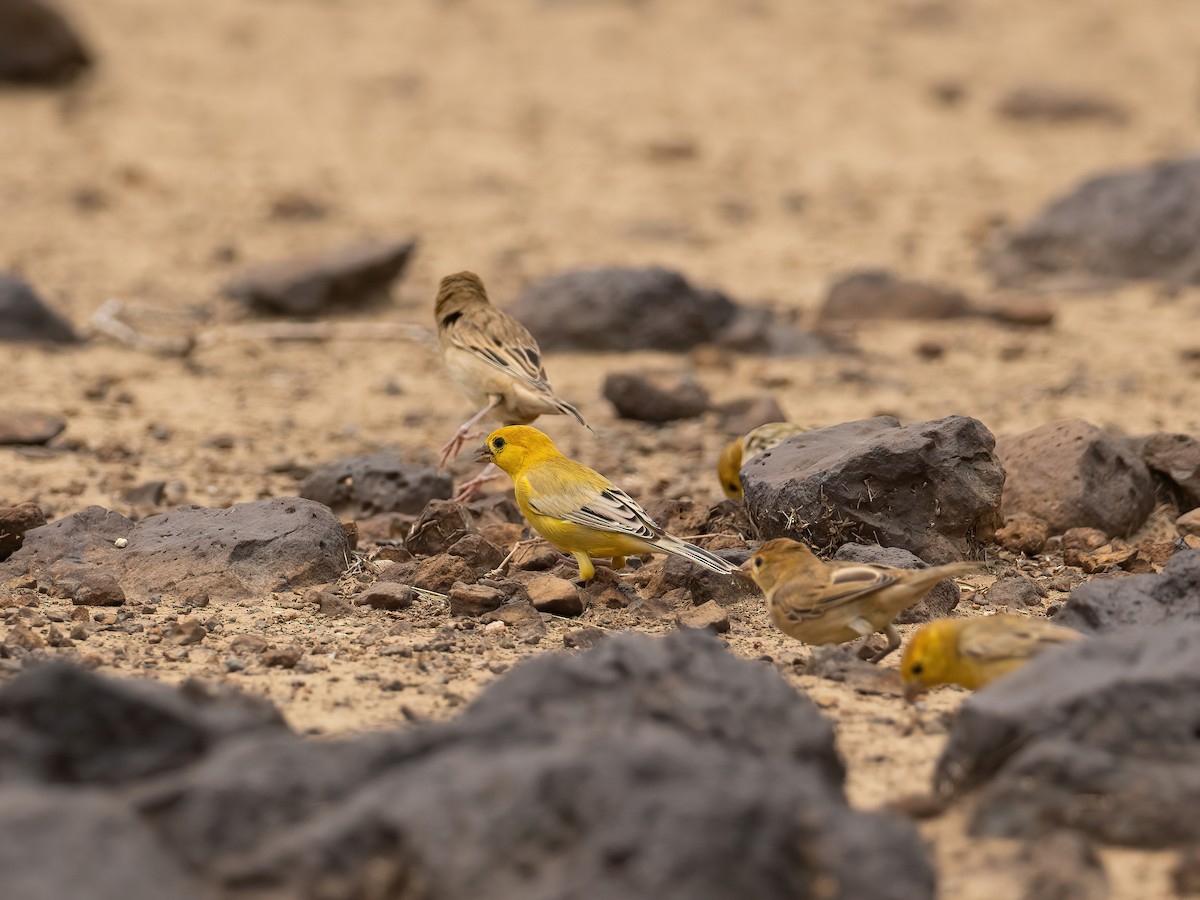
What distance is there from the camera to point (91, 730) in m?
3.90

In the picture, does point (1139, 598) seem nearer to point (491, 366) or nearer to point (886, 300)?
point (491, 366)

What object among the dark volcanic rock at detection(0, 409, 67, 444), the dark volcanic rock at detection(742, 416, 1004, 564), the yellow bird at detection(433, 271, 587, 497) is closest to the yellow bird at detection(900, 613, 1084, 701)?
the dark volcanic rock at detection(742, 416, 1004, 564)

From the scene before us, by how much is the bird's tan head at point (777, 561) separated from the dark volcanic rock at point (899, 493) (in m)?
0.78

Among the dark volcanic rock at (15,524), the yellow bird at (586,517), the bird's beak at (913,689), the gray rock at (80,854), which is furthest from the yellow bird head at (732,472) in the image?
the gray rock at (80,854)

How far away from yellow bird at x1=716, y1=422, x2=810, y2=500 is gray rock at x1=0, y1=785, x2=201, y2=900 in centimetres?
488

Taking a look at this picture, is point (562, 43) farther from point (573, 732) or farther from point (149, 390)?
point (573, 732)

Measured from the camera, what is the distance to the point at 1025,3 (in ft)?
77.7

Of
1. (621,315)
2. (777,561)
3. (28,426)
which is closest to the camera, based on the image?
(777,561)

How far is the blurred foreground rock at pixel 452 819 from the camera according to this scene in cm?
334

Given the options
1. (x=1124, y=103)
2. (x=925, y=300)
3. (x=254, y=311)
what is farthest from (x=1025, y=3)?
(x=254, y=311)

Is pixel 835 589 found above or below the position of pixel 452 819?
below

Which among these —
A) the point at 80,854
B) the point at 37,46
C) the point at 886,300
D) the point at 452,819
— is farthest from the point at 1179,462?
the point at 37,46

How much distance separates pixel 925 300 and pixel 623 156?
6.01m

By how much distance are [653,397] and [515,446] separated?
10.5 feet
